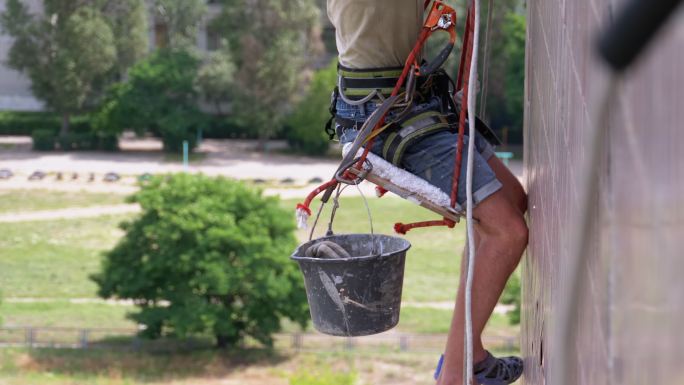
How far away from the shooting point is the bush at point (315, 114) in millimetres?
43125

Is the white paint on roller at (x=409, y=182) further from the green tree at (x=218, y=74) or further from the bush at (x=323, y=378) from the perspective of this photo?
the green tree at (x=218, y=74)

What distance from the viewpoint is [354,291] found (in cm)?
370

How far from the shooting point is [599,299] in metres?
1.48

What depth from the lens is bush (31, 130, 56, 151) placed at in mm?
43469

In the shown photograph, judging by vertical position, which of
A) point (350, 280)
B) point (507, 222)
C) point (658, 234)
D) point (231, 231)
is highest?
point (658, 234)

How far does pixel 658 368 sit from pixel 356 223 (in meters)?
32.0

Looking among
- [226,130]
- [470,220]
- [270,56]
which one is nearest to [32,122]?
[226,130]

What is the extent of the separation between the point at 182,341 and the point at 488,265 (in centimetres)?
2203

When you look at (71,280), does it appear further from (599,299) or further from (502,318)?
(599,299)

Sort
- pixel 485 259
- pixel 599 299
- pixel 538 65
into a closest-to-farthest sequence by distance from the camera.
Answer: pixel 599 299 → pixel 485 259 → pixel 538 65

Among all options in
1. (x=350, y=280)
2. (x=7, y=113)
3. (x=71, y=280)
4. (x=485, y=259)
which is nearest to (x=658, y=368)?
(x=485, y=259)

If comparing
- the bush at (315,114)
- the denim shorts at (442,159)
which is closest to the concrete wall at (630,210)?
the denim shorts at (442,159)

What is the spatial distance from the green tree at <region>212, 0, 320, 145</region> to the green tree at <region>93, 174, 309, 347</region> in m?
19.5

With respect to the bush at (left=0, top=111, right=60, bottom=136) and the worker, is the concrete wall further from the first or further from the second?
the bush at (left=0, top=111, right=60, bottom=136)
